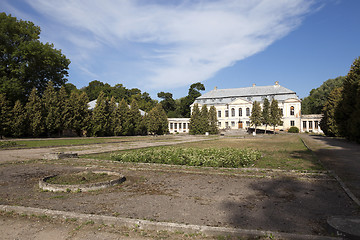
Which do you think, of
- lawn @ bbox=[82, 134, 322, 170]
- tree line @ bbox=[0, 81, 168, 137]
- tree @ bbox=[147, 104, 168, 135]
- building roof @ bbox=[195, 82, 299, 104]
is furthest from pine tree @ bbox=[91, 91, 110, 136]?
building roof @ bbox=[195, 82, 299, 104]

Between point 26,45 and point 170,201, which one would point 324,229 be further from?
point 26,45

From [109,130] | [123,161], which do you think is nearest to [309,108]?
[109,130]

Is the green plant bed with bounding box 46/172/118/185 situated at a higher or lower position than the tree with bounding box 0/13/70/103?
lower

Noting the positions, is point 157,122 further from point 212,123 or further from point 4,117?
point 4,117

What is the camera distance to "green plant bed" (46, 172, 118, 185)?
7.78m

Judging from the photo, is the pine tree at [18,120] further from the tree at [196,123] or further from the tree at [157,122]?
the tree at [196,123]

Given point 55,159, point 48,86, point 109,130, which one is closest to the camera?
point 55,159

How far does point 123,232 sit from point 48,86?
4185cm

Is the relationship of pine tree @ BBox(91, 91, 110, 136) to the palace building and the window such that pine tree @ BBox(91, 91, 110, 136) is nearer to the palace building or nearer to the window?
the palace building

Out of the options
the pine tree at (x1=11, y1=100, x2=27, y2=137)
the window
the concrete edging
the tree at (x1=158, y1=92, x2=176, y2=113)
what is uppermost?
the tree at (x1=158, y1=92, x2=176, y2=113)

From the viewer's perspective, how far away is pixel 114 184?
25.3 ft

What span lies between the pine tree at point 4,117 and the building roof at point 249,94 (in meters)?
60.5

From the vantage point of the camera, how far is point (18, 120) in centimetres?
3359

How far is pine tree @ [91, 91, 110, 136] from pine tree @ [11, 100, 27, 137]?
11.4 m
